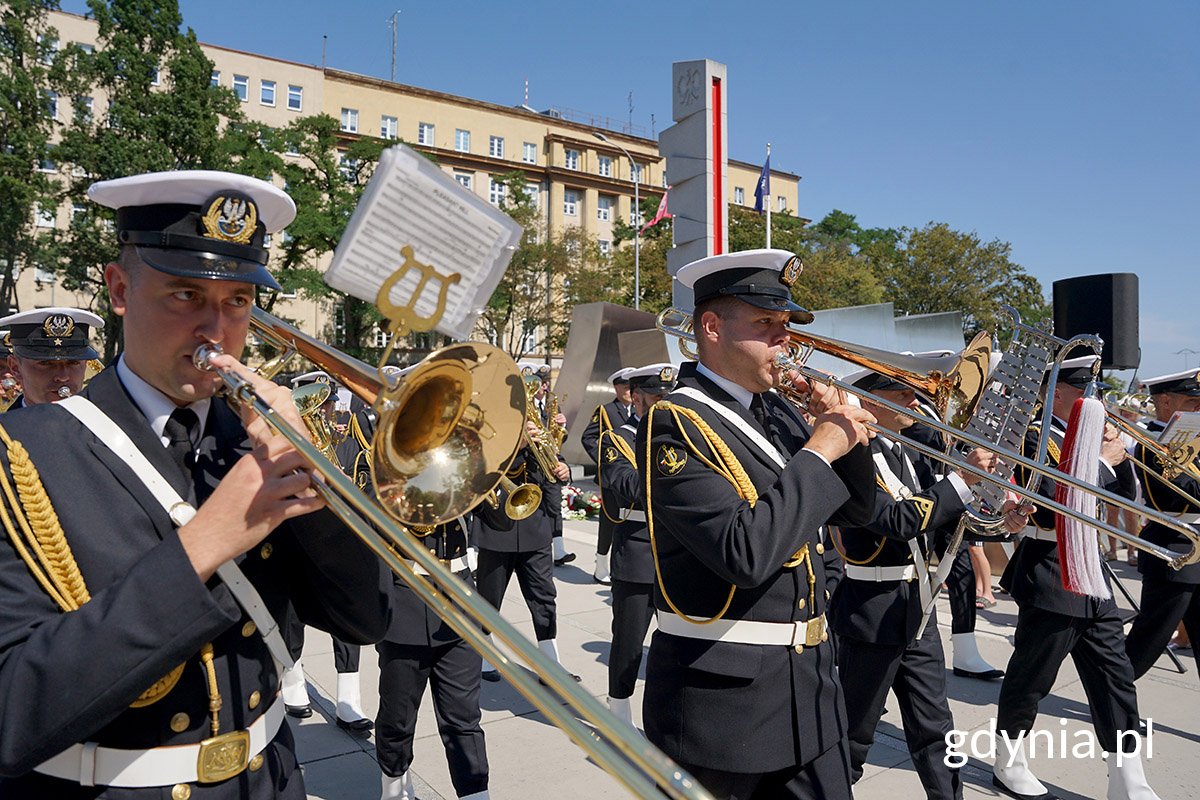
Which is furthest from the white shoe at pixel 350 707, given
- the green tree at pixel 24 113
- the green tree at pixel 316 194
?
the green tree at pixel 316 194

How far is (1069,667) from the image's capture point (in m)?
6.70

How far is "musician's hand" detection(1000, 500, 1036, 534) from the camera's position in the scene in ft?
12.7

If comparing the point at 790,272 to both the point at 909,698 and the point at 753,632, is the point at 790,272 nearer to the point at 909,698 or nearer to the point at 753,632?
the point at 753,632

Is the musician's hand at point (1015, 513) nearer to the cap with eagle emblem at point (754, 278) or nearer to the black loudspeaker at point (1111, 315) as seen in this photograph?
the cap with eagle emblem at point (754, 278)

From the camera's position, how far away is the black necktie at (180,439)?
1.78 m

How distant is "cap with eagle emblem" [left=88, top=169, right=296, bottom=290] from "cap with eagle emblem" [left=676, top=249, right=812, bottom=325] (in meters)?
1.65

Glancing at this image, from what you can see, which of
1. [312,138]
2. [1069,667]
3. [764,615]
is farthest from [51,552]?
[312,138]

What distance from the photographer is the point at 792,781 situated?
8.71 feet

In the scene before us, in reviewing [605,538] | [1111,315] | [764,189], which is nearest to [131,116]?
[764,189]

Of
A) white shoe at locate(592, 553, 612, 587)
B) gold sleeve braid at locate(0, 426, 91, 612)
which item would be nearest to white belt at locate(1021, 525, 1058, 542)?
gold sleeve braid at locate(0, 426, 91, 612)

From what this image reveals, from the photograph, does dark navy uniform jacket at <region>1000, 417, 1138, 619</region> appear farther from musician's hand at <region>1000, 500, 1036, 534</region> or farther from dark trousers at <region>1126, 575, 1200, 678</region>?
dark trousers at <region>1126, 575, 1200, 678</region>

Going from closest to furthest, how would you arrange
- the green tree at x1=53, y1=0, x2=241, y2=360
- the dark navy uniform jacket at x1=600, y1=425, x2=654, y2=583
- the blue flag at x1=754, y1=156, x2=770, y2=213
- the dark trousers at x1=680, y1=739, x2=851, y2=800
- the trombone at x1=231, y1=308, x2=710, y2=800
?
1. the trombone at x1=231, y1=308, x2=710, y2=800
2. the dark trousers at x1=680, y1=739, x2=851, y2=800
3. the dark navy uniform jacket at x1=600, y1=425, x2=654, y2=583
4. the blue flag at x1=754, y1=156, x2=770, y2=213
5. the green tree at x1=53, y1=0, x2=241, y2=360

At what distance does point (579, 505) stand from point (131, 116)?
83.9 feet

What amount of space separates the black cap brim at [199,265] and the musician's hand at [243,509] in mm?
400
